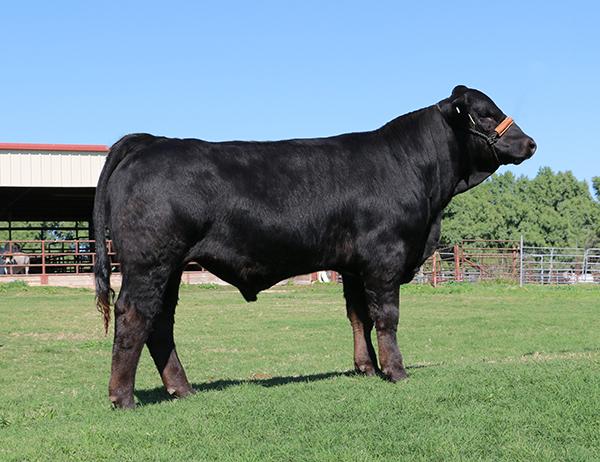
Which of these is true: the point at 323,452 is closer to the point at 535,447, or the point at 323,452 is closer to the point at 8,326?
the point at 535,447

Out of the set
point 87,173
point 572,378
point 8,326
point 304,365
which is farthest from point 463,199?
point 572,378

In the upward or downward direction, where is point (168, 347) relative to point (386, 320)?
downward

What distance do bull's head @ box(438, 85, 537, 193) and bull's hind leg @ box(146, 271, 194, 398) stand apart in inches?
113

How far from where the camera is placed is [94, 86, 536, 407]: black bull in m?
6.30

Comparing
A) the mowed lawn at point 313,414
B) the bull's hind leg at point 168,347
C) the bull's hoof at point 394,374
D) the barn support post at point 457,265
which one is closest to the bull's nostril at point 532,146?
the mowed lawn at point 313,414

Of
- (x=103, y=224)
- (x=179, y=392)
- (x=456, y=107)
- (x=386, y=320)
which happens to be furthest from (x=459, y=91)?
(x=179, y=392)

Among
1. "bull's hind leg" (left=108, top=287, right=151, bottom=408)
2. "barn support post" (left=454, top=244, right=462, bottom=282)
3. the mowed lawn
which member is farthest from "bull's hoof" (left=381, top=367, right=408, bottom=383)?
"barn support post" (left=454, top=244, right=462, bottom=282)

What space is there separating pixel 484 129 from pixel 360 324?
6.77 ft

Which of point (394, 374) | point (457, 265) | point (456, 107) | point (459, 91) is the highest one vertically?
point (459, 91)

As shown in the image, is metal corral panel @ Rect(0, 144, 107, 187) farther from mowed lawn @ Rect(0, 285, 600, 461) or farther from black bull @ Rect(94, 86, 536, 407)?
black bull @ Rect(94, 86, 536, 407)

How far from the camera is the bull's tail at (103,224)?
6.44 metres

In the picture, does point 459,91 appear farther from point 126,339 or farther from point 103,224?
point 126,339

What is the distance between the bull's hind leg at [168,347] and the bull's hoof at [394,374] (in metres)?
1.64

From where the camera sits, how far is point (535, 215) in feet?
240
